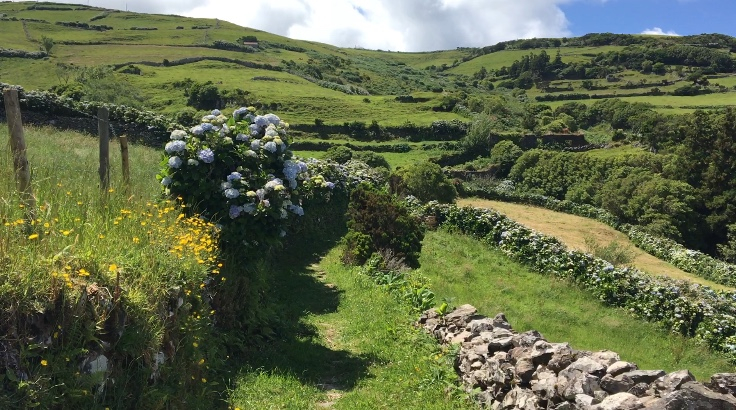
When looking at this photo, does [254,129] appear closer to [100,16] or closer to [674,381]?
[674,381]

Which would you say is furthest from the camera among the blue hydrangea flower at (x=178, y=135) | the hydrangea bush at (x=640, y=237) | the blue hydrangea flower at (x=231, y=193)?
the hydrangea bush at (x=640, y=237)

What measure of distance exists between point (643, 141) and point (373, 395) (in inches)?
2564

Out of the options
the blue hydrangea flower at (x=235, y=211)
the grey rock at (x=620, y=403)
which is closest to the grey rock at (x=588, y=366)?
the grey rock at (x=620, y=403)

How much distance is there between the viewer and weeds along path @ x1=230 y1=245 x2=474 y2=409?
615 centimetres

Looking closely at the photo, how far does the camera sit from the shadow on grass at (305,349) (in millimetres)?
6836

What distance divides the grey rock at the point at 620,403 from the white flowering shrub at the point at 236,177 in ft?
13.9

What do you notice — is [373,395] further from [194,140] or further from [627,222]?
[627,222]

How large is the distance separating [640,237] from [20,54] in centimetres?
7758

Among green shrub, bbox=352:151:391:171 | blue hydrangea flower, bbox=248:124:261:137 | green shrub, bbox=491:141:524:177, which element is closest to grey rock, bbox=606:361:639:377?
blue hydrangea flower, bbox=248:124:261:137

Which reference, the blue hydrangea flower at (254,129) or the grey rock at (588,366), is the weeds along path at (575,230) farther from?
the blue hydrangea flower at (254,129)

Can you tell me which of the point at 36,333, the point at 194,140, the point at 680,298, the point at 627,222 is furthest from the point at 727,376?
the point at 627,222

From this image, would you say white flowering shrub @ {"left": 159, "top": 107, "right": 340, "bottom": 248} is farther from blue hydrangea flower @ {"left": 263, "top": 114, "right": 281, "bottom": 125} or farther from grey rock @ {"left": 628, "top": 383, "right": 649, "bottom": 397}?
A: grey rock @ {"left": 628, "top": 383, "right": 649, "bottom": 397}

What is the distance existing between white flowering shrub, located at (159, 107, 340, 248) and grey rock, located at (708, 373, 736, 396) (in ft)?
16.4

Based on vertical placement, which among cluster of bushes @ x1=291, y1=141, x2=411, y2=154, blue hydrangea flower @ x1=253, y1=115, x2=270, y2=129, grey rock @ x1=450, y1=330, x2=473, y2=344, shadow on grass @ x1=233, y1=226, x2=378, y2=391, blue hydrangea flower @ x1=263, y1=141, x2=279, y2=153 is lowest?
shadow on grass @ x1=233, y1=226, x2=378, y2=391
